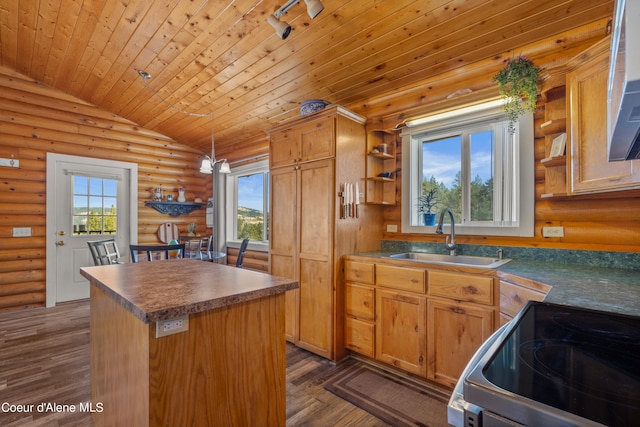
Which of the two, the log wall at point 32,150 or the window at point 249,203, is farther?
the window at point 249,203

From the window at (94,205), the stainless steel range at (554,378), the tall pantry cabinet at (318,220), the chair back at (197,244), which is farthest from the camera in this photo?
the chair back at (197,244)

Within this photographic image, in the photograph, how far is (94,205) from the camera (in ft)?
14.9

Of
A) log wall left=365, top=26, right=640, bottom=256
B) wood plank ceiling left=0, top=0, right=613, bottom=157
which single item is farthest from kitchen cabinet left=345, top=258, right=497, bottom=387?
wood plank ceiling left=0, top=0, right=613, bottom=157

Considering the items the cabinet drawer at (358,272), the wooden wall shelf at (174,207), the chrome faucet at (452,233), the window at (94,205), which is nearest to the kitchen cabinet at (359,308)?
the cabinet drawer at (358,272)

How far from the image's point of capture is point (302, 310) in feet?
9.49

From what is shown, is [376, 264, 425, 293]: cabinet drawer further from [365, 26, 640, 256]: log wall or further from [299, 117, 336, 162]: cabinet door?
[299, 117, 336, 162]: cabinet door

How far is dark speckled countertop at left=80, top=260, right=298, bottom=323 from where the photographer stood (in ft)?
3.56

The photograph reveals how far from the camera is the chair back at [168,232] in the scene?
5.14 meters

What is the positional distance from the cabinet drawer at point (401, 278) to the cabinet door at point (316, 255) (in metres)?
0.45

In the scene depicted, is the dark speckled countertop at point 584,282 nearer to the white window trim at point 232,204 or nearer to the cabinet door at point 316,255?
the cabinet door at point 316,255

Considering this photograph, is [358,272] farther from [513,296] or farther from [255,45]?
[255,45]

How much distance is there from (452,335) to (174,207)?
4864 millimetres

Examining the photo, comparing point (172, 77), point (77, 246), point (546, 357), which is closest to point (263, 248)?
point (172, 77)

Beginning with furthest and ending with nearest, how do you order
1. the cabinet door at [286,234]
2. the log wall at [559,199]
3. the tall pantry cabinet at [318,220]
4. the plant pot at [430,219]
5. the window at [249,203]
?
the window at [249,203]
the cabinet door at [286,234]
the plant pot at [430,219]
the tall pantry cabinet at [318,220]
the log wall at [559,199]
